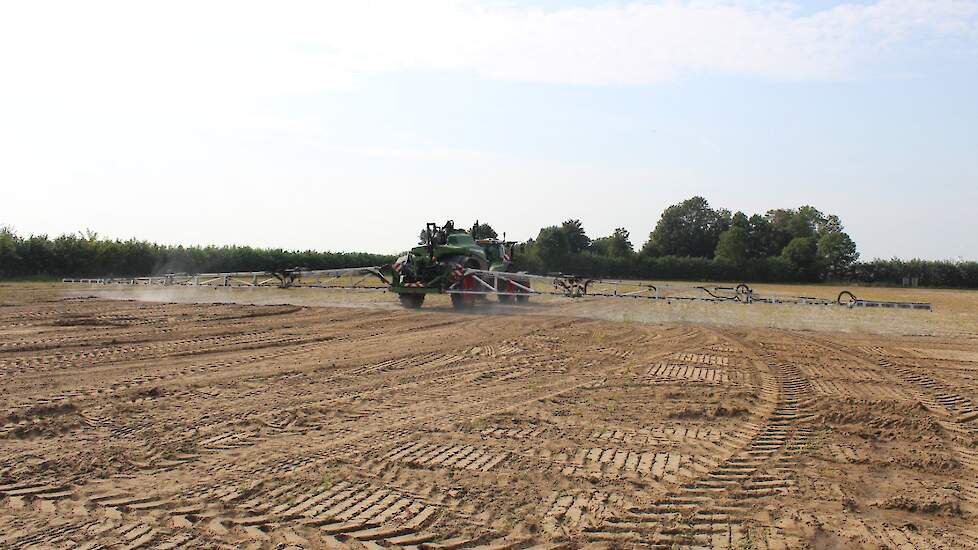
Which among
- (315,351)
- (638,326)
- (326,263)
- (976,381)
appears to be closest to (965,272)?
(326,263)

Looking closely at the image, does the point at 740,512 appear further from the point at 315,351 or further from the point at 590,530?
the point at 315,351

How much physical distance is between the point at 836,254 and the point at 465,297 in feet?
173

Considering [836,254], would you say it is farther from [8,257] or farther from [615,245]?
[8,257]

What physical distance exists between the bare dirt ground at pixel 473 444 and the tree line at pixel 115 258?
2297 cm

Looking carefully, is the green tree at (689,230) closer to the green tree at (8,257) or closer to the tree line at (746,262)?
the tree line at (746,262)

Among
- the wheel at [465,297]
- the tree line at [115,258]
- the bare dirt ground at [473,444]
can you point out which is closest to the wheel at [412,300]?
the wheel at [465,297]

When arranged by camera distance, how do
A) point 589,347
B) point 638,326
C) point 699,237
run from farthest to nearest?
point 699,237 < point 638,326 < point 589,347

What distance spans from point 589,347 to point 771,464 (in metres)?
6.63

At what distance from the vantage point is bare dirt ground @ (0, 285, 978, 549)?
427cm

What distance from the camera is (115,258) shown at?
34531 millimetres

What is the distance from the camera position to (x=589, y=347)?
12188mm

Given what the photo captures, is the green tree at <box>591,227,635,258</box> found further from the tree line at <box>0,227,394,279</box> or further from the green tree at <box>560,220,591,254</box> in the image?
the tree line at <box>0,227,394,279</box>

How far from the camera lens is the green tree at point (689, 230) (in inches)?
3098

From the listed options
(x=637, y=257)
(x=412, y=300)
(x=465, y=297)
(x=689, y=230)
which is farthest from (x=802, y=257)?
(x=412, y=300)
